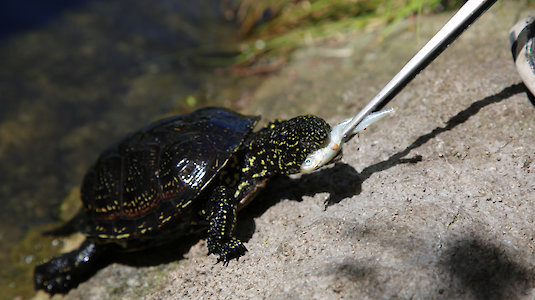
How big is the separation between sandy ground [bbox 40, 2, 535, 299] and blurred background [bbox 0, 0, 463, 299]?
1264 mm

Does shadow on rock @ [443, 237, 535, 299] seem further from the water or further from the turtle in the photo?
the water

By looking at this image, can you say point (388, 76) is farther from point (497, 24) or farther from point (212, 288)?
point (212, 288)

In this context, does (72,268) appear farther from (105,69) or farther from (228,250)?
(105,69)

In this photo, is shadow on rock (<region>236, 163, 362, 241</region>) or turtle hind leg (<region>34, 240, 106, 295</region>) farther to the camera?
turtle hind leg (<region>34, 240, 106, 295</region>)

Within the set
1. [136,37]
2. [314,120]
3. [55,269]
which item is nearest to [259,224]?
[314,120]

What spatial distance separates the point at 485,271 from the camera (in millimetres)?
2301

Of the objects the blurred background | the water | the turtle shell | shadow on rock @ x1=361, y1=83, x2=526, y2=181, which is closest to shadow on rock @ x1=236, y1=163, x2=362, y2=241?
shadow on rock @ x1=361, y1=83, x2=526, y2=181

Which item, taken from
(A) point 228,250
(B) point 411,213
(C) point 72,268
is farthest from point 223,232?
(C) point 72,268

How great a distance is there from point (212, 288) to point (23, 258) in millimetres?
2799

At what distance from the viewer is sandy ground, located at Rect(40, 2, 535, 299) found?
2.36 meters

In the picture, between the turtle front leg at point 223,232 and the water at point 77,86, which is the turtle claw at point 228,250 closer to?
the turtle front leg at point 223,232

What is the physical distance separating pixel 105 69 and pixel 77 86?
57 cm

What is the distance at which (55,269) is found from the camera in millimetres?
3764

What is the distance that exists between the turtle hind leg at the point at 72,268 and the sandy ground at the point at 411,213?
10cm
